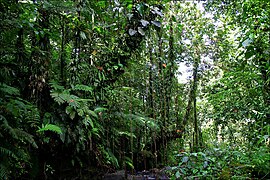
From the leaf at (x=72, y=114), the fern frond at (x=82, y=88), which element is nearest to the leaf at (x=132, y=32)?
the fern frond at (x=82, y=88)

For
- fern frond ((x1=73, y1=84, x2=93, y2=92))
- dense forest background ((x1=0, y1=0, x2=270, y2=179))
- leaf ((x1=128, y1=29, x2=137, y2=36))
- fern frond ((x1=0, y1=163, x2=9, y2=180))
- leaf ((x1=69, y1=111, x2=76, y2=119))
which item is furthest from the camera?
leaf ((x1=128, y1=29, x2=137, y2=36))

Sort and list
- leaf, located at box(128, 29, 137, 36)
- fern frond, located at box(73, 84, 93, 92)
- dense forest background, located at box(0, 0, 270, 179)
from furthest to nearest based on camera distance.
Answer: leaf, located at box(128, 29, 137, 36) < fern frond, located at box(73, 84, 93, 92) < dense forest background, located at box(0, 0, 270, 179)

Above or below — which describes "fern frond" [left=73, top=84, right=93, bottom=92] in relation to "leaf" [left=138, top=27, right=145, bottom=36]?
below

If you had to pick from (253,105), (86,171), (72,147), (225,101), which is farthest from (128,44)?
(225,101)

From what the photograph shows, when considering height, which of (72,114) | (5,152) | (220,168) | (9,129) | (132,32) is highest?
(132,32)

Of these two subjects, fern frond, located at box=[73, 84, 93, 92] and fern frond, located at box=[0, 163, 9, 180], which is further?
fern frond, located at box=[73, 84, 93, 92]

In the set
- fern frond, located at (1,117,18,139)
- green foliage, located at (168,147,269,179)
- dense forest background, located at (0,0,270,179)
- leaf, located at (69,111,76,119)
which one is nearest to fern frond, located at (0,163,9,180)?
dense forest background, located at (0,0,270,179)

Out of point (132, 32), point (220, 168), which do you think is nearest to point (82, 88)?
point (132, 32)

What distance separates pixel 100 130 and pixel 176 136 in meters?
2.72

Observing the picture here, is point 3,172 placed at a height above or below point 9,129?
below

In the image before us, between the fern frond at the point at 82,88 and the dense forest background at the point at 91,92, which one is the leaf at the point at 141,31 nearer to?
the dense forest background at the point at 91,92

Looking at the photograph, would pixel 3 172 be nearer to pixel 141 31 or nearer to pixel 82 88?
pixel 82 88

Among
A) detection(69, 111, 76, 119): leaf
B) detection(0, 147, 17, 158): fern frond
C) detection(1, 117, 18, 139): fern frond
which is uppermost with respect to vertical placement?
detection(69, 111, 76, 119): leaf

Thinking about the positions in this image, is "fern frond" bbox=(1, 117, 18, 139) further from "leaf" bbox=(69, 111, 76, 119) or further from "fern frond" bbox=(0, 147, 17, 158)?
"leaf" bbox=(69, 111, 76, 119)
